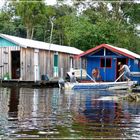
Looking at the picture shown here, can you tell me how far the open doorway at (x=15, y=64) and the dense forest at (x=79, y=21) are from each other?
10780mm

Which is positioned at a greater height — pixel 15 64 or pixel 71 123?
pixel 15 64

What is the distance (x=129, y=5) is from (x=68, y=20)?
298 inches

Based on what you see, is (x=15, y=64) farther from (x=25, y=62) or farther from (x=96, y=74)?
(x=96, y=74)

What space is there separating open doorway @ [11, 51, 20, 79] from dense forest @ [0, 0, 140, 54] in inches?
424

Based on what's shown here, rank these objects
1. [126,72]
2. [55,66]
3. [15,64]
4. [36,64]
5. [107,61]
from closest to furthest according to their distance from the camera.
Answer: [126,72] → [107,61] → [36,64] → [15,64] → [55,66]

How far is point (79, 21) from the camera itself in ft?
149

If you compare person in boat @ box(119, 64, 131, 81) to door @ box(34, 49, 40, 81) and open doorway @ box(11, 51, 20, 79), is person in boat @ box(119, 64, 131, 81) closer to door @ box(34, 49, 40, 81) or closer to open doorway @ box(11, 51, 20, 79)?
door @ box(34, 49, 40, 81)

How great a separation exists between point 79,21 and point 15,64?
13.0m

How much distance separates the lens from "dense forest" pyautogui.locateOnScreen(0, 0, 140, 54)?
146 ft

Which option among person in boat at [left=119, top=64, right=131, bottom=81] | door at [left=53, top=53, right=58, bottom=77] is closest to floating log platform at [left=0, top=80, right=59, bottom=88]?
door at [left=53, top=53, right=58, bottom=77]

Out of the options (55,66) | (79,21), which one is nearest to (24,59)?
(55,66)

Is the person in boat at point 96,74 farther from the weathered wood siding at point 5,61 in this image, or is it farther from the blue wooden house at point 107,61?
the weathered wood siding at point 5,61

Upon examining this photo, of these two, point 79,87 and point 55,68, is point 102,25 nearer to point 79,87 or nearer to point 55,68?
point 55,68

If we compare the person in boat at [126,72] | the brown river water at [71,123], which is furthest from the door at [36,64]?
the brown river water at [71,123]
